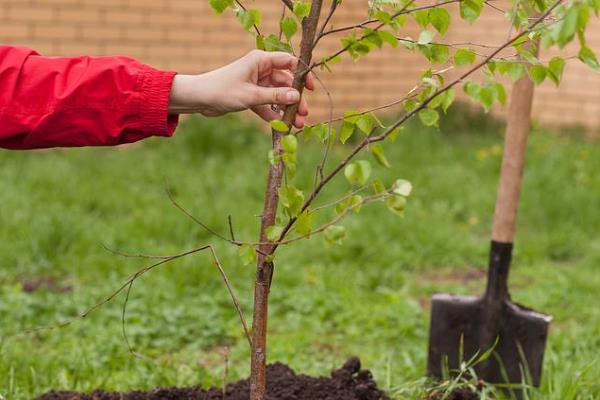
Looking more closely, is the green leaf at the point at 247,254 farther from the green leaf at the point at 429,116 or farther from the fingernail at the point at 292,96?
the green leaf at the point at 429,116

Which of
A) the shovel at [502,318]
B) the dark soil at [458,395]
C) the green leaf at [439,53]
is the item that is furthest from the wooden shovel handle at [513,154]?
the green leaf at [439,53]

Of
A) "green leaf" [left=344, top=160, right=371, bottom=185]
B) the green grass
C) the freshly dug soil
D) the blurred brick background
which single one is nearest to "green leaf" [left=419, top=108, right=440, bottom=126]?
"green leaf" [left=344, top=160, right=371, bottom=185]

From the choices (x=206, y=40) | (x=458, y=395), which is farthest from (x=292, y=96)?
(x=206, y=40)

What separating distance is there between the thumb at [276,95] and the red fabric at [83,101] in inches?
7.5

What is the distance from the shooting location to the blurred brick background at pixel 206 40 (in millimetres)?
5902

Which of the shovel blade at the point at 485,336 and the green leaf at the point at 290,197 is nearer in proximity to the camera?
the green leaf at the point at 290,197

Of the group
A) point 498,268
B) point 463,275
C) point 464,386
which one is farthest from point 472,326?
point 463,275

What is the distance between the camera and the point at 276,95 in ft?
6.06

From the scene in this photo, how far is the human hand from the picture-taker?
73.0 inches

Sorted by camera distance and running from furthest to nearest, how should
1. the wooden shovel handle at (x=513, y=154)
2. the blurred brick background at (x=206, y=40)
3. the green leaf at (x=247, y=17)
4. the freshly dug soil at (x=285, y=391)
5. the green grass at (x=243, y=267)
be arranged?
the blurred brick background at (x=206, y=40) < the green grass at (x=243, y=267) < the wooden shovel handle at (x=513, y=154) < the freshly dug soil at (x=285, y=391) < the green leaf at (x=247, y=17)

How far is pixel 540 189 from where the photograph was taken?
17.4 ft

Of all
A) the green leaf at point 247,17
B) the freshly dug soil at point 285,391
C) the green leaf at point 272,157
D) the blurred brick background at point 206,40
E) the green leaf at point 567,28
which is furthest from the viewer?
the blurred brick background at point 206,40

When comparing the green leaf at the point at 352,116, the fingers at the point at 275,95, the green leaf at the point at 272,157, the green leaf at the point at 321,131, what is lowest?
the green leaf at the point at 272,157

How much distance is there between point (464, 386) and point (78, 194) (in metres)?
2.80
